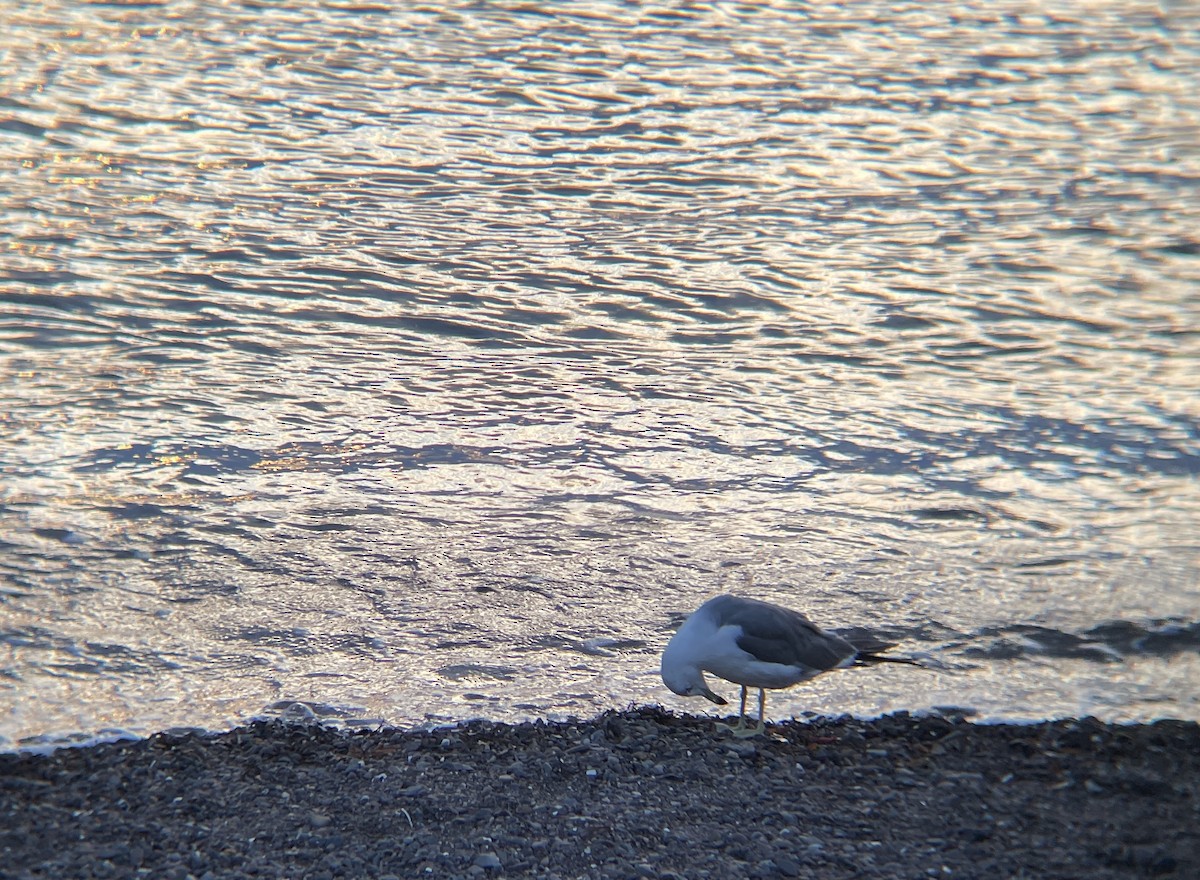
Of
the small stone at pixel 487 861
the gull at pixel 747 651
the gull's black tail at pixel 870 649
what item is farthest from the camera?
the gull's black tail at pixel 870 649

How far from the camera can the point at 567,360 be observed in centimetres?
940

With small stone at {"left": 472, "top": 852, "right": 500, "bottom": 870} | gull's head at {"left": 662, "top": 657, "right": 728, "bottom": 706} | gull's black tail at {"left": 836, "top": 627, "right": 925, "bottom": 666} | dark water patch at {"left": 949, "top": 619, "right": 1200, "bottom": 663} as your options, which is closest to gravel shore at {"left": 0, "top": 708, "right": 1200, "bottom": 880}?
small stone at {"left": 472, "top": 852, "right": 500, "bottom": 870}

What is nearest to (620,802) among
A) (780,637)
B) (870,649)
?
(780,637)

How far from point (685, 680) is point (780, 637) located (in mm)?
398

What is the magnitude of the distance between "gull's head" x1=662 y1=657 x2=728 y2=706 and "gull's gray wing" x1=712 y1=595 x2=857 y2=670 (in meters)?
0.22

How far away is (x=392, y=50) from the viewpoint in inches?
648

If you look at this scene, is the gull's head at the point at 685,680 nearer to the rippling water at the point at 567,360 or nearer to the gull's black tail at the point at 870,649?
the rippling water at the point at 567,360

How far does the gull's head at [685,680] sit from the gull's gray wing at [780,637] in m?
0.22

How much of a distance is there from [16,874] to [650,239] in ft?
28.6

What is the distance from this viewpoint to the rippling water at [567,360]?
18.9 ft

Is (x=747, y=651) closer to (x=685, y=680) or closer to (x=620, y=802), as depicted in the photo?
(x=685, y=680)

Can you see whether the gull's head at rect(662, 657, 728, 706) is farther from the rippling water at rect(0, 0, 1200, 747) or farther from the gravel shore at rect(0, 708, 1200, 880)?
the rippling water at rect(0, 0, 1200, 747)

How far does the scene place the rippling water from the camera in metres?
5.77

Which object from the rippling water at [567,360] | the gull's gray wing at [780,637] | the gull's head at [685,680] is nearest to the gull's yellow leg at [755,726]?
the gull's head at [685,680]
